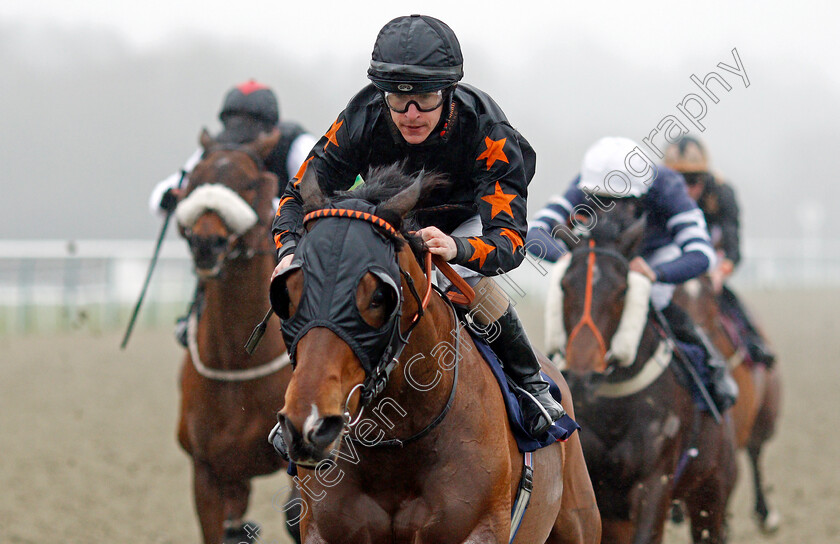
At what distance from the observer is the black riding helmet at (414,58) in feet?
8.88

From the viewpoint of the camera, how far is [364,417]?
2725mm

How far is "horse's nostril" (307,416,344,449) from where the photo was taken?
6.98 ft

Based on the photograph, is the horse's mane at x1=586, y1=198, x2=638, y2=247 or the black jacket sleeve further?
the horse's mane at x1=586, y1=198, x2=638, y2=247

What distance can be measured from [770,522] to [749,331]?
4.26 ft

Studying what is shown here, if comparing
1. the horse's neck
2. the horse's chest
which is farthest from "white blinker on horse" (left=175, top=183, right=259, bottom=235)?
the horse's neck

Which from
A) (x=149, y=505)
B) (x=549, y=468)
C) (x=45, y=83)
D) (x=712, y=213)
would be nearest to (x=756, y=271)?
(x=45, y=83)

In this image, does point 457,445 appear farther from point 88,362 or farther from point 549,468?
point 88,362

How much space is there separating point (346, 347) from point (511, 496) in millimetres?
874

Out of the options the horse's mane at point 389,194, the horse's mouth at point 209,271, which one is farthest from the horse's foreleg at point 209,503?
the horse's mane at point 389,194

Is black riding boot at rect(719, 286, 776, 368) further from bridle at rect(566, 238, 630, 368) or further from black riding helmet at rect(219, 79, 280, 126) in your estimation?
black riding helmet at rect(219, 79, 280, 126)

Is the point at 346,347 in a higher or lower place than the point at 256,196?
higher

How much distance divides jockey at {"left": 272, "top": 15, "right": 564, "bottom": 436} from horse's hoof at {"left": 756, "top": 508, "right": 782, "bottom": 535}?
4437mm

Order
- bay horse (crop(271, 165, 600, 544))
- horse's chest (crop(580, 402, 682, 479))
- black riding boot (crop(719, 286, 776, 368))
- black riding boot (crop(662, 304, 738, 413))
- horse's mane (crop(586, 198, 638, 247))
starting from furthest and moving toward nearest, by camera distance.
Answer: black riding boot (crop(719, 286, 776, 368)) → black riding boot (crop(662, 304, 738, 413)) → horse's mane (crop(586, 198, 638, 247)) → horse's chest (crop(580, 402, 682, 479)) → bay horse (crop(271, 165, 600, 544))

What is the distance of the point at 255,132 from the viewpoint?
5.50 metres
